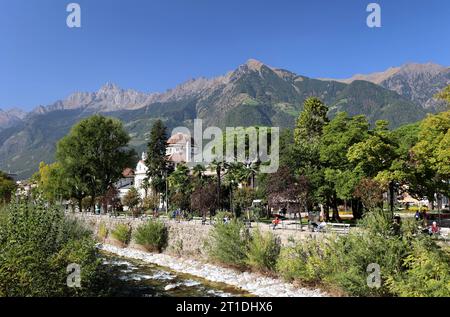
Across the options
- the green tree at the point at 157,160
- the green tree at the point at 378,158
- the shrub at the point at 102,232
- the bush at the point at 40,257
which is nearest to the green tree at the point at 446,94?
the green tree at the point at 378,158

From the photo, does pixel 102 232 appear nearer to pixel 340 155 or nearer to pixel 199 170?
pixel 199 170

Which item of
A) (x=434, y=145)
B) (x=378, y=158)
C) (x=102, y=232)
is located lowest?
(x=102, y=232)

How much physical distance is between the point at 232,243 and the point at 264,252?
2.94 meters

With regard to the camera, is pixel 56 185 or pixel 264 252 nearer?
pixel 264 252

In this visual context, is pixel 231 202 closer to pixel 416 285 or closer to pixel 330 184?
pixel 330 184

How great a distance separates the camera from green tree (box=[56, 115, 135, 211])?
61031 millimetres

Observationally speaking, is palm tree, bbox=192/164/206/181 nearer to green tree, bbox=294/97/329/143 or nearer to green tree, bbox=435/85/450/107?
green tree, bbox=294/97/329/143

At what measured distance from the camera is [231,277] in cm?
2662

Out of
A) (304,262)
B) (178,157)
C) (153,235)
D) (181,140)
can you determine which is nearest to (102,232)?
(153,235)

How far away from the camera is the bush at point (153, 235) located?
124ft
